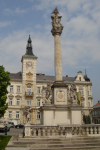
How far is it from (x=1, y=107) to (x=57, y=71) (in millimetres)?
8770

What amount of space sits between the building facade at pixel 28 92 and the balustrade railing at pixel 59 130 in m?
35.0

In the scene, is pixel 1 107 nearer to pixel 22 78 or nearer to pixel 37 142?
pixel 37 142

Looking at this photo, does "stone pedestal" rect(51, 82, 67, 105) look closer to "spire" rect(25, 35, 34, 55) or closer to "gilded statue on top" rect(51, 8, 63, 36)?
"gilded statue on top" rect(51, 8, 63, 36)

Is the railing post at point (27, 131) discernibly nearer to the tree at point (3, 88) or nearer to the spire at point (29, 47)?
the tree at point (3, 88)

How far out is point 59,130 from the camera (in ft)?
43.2

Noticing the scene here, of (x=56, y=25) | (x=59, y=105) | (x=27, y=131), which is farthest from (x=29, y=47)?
(x=27, y=131)

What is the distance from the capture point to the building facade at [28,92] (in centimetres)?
4775

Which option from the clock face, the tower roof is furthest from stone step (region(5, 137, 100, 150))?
the tower roof

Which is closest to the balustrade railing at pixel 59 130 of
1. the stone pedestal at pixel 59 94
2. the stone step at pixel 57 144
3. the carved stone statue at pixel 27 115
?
the stone step at pixel 57 144

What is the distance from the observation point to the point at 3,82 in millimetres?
22391

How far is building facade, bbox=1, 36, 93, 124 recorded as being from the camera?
4775 centimetres

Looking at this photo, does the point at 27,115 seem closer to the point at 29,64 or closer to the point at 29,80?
the point at 29,80

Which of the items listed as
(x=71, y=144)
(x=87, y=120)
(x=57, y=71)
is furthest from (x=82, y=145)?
(x=87, y=120)

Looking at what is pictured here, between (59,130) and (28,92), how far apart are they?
36660 mm
